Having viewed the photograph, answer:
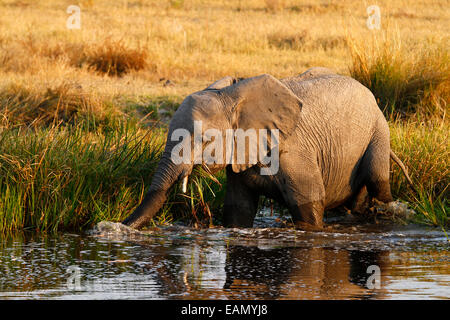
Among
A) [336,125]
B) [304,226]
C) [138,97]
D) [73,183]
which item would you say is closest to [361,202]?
[336,125]

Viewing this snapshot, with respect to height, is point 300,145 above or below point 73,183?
above

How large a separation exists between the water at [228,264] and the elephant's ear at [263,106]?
809 millimetres

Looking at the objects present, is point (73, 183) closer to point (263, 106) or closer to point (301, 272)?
Result: point (263, 106)

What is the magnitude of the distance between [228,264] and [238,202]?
1.19 meters

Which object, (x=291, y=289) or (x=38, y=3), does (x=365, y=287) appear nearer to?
(x=291, y=289)

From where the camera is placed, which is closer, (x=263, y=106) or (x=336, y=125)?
(x=263, y=106)

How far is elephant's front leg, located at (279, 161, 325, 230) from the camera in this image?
6949 mm

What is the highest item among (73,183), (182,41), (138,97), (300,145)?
(182,41)

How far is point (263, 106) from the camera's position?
6.83 meters

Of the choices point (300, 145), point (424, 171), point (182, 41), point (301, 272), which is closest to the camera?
point (301, 272)

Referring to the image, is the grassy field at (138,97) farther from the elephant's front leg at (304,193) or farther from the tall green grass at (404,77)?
the elephant's front leg at (304,193)

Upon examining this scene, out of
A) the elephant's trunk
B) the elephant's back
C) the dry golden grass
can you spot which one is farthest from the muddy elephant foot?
the dry golden grass
